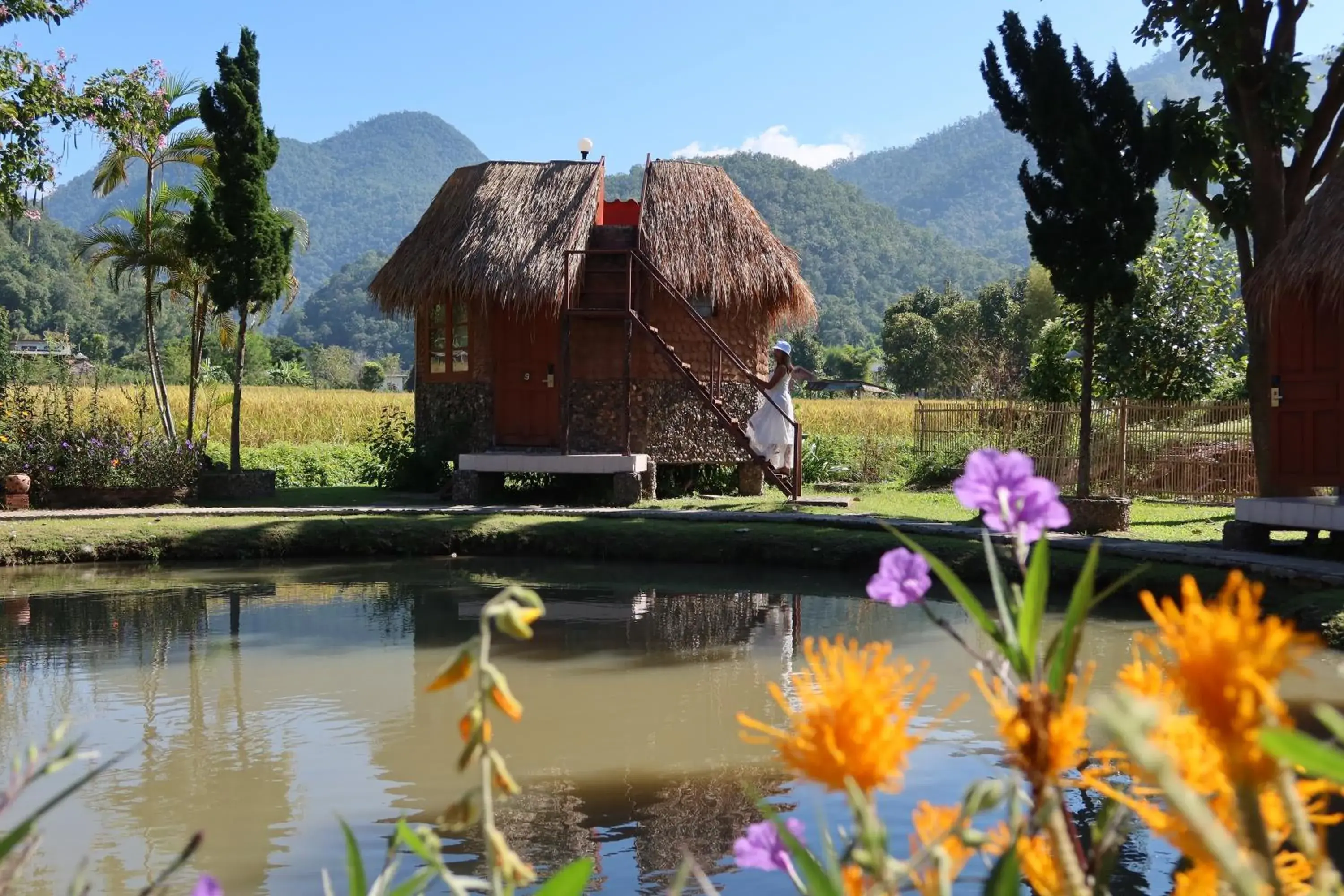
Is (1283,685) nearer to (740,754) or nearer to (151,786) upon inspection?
(740,754)

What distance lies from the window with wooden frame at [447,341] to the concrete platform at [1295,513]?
9654 mm

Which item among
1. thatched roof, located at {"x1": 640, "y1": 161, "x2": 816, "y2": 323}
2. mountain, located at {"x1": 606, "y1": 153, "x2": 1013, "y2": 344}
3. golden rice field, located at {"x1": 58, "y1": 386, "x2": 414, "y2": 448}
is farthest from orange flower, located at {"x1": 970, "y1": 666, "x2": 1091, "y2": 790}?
mountain, located at {"x1": 606, "y1": 153, "x2": 1013, "y2": 344}

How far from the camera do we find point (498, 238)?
1650 cm

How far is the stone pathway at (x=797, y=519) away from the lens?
9.67 meters

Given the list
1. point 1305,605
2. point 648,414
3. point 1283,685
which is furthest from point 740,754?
point 648,414

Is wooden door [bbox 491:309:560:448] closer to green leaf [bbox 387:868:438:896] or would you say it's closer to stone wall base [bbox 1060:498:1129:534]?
stone wall base [bbox 1060:498:1129:534]

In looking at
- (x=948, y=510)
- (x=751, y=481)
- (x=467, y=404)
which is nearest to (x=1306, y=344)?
(x=948, y=510)

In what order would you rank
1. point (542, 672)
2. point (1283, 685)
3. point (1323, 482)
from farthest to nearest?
point (1323, 482) < point (542, 672) < point (1283, 685)

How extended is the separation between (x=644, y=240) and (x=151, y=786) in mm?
12143

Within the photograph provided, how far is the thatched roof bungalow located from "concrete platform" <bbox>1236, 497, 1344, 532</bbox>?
36 centimetres

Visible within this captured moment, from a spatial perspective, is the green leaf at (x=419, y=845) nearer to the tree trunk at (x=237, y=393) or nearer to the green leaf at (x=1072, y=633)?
the green leaf at (x=1072, y=633)

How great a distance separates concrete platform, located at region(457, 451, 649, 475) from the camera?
15836 mm

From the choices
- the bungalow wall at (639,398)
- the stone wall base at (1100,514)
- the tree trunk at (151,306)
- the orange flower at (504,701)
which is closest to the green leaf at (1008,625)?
the orange flower at (504,701)

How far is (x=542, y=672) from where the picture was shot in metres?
8.26
